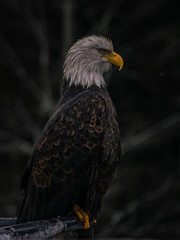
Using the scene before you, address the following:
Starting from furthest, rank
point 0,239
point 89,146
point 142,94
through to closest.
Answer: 1. point 142,94
2. point 89,146
3. point 0,239

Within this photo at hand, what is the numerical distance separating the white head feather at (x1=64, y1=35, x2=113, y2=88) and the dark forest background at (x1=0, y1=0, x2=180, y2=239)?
4343 millimetres

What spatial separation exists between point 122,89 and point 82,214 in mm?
7482

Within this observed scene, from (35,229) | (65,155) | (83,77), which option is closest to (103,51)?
(83,77)

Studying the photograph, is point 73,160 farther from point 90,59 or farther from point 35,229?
point 35,229

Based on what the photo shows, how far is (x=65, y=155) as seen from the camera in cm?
349

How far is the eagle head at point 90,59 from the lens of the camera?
12.8 ft

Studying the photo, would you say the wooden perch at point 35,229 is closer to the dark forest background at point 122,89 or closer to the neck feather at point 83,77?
the neck feather at point 83,77

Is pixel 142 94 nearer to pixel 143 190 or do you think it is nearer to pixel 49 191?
pixel 143 190

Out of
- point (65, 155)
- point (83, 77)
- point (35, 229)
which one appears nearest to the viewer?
point (35, 229)

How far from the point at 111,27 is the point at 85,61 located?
18.0ft

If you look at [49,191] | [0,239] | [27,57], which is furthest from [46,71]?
[0,239]

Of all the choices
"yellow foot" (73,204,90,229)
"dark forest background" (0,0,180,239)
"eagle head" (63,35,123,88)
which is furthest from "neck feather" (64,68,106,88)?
"dark forest background" (0,0,180,239)

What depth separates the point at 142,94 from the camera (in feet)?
35.7

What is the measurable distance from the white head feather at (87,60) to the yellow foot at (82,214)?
963 mm
